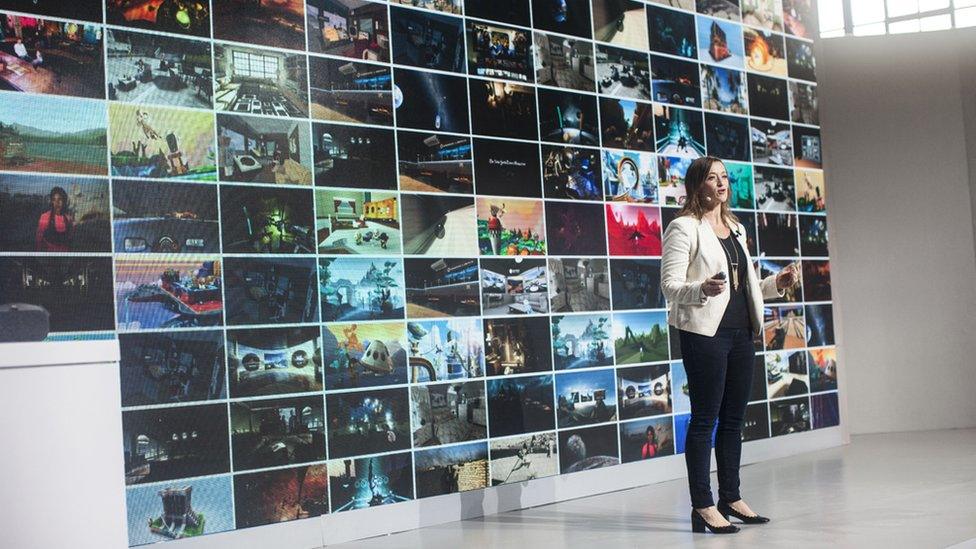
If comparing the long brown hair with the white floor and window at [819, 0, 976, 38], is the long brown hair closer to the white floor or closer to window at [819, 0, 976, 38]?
the white floor

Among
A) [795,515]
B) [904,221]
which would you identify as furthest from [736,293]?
[904,221]

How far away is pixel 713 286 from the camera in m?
4.25

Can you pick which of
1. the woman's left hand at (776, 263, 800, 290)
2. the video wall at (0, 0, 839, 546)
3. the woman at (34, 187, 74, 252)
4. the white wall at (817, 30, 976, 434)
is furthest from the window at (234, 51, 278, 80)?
the white wall at (817, 30, 976, 434)

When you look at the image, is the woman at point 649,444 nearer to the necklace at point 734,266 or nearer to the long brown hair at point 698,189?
the necklace at point 734,266

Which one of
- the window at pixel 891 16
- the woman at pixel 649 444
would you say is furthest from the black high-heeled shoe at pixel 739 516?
the window at pixel 891 16

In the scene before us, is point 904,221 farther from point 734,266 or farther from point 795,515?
point 734,266

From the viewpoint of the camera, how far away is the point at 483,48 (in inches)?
242

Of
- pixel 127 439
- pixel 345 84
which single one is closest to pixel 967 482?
pixel 345 84

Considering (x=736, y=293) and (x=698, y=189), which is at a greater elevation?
(x=698, y=189)

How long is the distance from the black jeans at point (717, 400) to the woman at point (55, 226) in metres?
2.67

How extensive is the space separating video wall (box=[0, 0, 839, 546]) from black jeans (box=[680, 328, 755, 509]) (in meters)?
1.48

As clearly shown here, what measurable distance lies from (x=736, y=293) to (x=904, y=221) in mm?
5207

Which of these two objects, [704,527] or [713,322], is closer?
[713,322]

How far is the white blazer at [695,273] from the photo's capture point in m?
4.64
